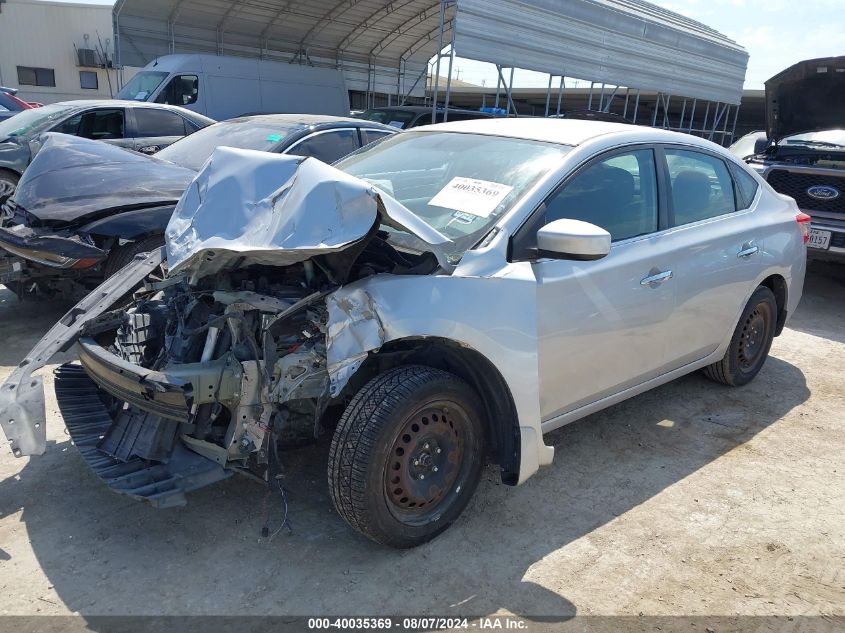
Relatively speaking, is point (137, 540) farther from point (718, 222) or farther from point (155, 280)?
point (718, 222)

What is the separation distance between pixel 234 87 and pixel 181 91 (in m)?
1.02

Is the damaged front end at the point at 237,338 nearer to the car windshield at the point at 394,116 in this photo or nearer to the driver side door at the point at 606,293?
the driver side door at the point at 606,293

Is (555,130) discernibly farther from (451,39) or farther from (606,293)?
(451,39)

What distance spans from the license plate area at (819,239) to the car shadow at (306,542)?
3864 millimetres

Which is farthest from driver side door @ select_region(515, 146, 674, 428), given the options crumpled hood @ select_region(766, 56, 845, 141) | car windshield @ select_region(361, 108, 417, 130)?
car windshield @ select_region(361, 108, 417, 130)

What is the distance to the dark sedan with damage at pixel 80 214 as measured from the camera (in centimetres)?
450

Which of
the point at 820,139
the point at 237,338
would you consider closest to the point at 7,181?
the point at 237,338

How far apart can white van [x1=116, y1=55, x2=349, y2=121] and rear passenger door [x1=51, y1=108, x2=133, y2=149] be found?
2.70 m

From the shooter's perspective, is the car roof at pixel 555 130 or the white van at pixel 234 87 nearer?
the car roof at pixel 555 130

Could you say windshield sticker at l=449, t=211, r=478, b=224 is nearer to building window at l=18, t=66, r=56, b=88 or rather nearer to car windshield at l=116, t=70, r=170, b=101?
car windshield at l=116, t=70, r=170, b=101

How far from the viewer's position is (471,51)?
11.3m

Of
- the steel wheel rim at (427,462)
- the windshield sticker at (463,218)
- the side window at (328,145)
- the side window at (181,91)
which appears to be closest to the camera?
the steel wheel rim at (427,462)

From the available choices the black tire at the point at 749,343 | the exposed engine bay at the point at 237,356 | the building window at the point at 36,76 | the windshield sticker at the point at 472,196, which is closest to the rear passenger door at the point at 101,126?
the exposed engine bay at the point at 237,356

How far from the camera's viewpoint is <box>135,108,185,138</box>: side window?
355 inches
